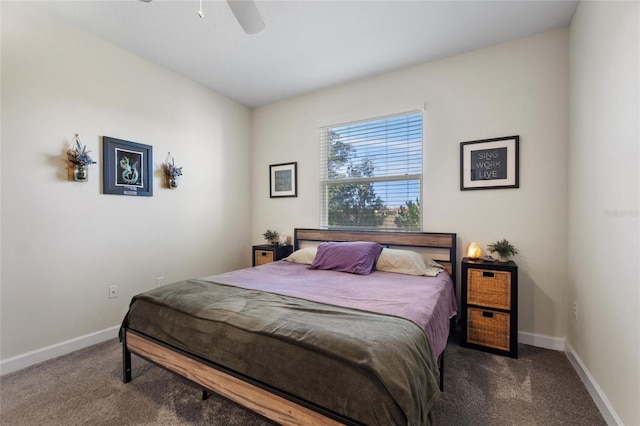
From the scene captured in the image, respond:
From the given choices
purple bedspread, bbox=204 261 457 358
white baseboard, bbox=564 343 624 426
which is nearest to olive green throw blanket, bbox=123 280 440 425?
purple bedspread, bbox=204 261 457 358

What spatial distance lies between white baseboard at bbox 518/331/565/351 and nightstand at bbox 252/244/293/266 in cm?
270

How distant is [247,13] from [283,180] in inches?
96.7

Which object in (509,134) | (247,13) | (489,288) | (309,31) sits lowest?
(489,288)

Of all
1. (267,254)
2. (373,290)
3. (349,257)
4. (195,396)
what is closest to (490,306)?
(373,290)

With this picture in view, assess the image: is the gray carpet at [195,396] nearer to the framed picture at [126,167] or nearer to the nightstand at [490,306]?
the nightstand at [490,306]

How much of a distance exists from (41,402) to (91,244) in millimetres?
1253

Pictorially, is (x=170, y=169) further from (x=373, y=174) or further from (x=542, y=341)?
(x=542, y=341)

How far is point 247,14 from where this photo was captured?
164 centimetres

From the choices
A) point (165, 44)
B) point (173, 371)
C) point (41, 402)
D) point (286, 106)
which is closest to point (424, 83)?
point (286, 106)

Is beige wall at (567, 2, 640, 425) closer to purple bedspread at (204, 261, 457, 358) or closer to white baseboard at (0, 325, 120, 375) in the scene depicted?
purple bedspread at (204, 261, 457, 358)

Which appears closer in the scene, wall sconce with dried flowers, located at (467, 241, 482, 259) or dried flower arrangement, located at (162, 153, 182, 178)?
wall sconce with dried flowers, located at (467, 241, 482, 259)

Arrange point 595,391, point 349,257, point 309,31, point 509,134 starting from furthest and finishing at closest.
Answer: point 349,257 → point 509,134 → point 309,31 → point 595,391

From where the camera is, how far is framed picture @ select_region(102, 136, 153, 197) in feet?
8.60

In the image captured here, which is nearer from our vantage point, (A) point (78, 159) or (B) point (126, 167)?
(A) point (78, 159)
